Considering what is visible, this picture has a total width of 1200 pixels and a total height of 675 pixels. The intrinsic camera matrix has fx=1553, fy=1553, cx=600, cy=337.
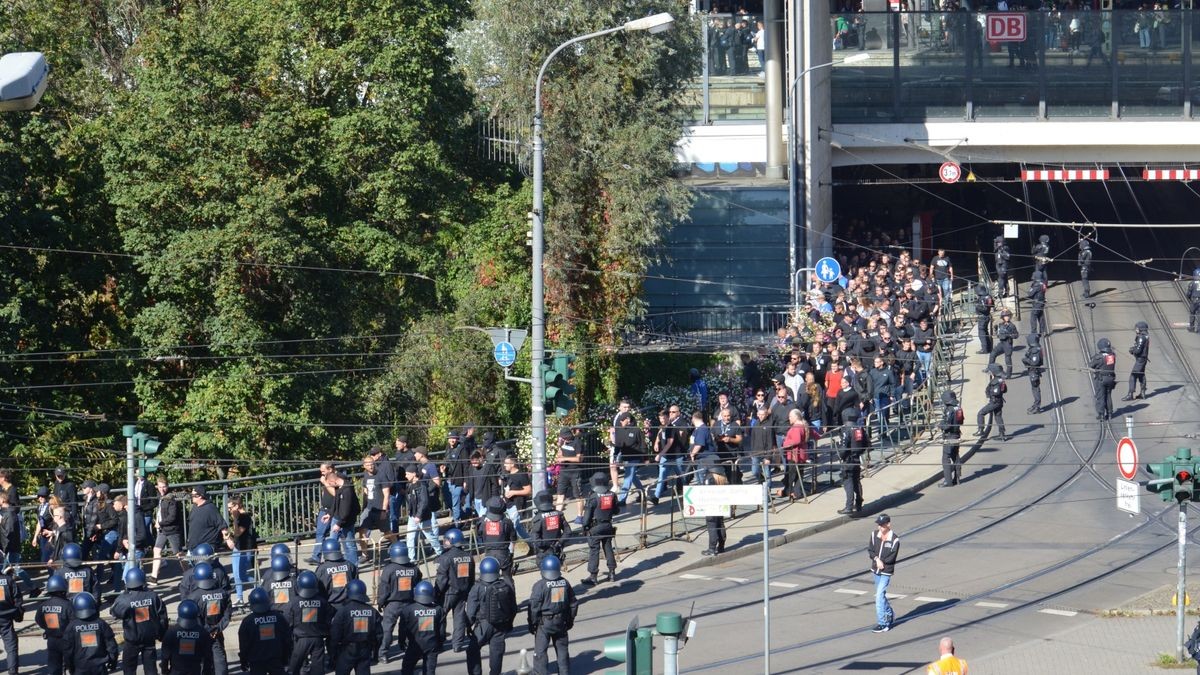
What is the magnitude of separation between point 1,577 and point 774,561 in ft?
33.9

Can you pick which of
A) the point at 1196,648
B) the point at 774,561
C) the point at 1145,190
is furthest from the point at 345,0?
the point at 1145,190

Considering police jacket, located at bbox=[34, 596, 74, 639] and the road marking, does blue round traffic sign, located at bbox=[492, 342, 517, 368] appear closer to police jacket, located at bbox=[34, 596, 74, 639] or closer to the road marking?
the road marking

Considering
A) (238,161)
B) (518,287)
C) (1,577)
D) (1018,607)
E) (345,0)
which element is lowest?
(1018,607)

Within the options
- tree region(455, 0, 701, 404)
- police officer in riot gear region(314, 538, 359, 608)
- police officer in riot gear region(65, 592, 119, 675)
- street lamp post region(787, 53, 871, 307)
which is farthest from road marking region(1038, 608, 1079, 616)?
street lamp post region(787, 53, 871, 307)

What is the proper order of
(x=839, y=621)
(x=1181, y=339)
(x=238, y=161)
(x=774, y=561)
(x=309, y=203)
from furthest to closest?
(x=1181, y=339) → (x=309, y=203) → (x=238, y=161) → (x=774, y=561) → (x=839, y=621)

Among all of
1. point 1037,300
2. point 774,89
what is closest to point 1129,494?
point 1037,300

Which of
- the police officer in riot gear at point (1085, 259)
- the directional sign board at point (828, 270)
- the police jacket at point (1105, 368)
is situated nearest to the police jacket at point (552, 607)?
the police jacket at point (1105, 368)

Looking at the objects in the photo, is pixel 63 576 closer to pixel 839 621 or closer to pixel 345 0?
pixel 839 621

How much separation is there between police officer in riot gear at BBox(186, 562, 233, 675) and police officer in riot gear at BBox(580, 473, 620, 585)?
5.39 m

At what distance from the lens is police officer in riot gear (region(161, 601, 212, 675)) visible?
15.7 metres

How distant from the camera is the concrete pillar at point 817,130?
130 ft

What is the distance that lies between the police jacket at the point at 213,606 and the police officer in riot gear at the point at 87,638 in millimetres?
963

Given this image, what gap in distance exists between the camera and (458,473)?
22.7 meters

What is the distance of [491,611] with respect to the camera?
53.2ft
